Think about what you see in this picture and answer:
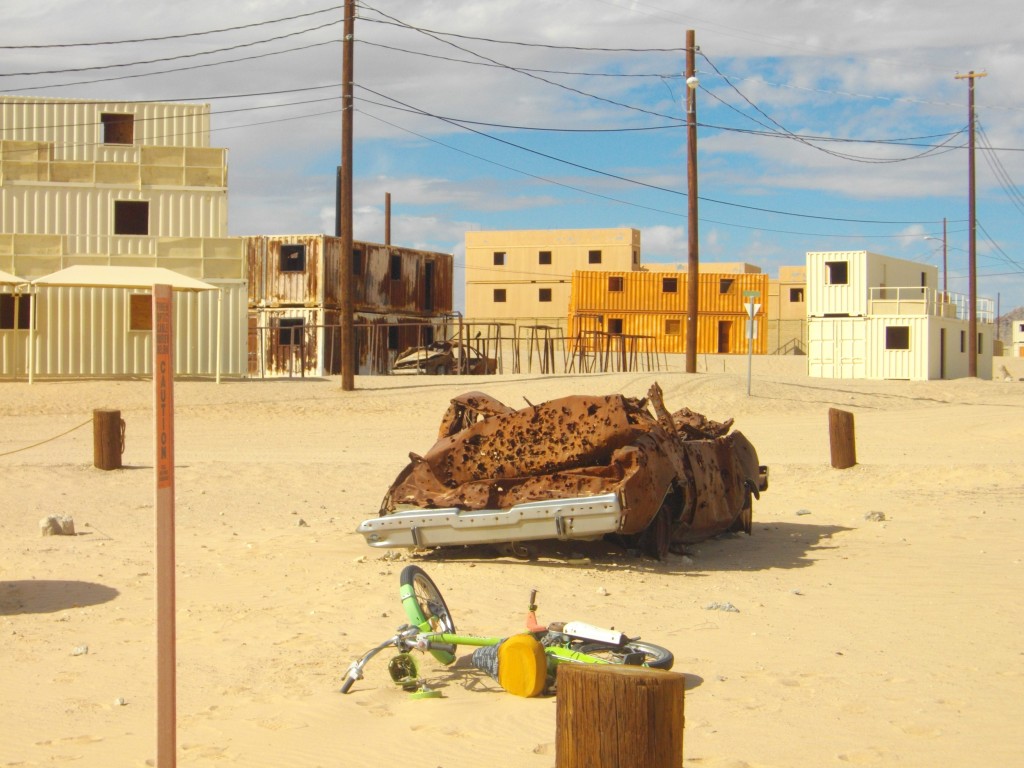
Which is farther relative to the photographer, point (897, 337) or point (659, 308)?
point (659, 308)

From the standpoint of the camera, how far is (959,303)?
49781 mm

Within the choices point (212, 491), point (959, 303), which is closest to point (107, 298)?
point (212, 491)

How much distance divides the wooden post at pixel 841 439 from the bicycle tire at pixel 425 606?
433 inches

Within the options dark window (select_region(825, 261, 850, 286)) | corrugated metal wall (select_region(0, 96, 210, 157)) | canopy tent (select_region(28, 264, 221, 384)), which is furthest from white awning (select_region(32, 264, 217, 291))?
dark window (select_region(825, 261, 850, 286))

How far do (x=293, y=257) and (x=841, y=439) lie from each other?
103 ft

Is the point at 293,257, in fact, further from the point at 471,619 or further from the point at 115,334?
the point at 471,619

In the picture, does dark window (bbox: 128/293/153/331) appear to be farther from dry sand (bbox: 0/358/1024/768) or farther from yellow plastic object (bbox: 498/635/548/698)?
yellow plastic object (bbox: 498/635/548/698)

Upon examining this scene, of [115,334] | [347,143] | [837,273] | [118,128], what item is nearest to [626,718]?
[347,143]

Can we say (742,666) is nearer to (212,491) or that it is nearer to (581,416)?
(581,416)

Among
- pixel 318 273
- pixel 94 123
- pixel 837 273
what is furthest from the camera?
pixel 837 273

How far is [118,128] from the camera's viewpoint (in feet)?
118

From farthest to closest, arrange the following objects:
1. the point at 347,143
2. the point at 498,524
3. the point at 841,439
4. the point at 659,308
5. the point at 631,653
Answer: the point at 659,308, the point at 347,143, the point at 841,439, the point at 498,524, the point at 631,653

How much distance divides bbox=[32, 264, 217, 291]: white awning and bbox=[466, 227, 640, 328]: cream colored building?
4124 cm

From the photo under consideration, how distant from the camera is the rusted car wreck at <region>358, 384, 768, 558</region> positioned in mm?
9391
